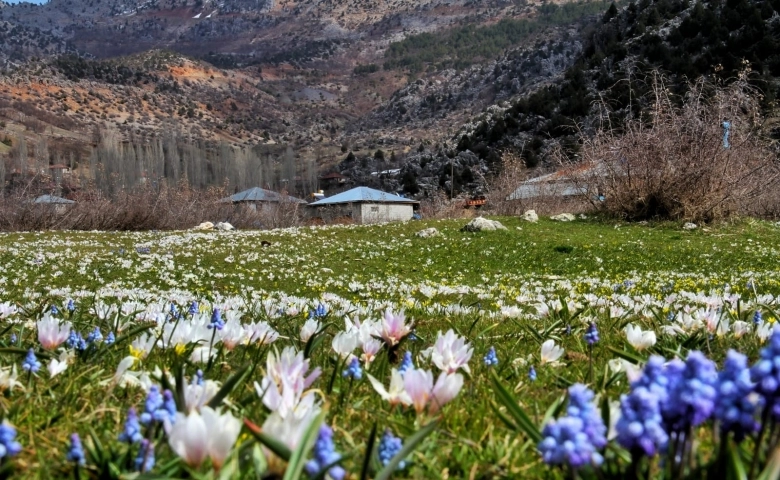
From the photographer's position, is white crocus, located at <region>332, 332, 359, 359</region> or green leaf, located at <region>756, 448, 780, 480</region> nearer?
green leaf, located at <region>756, 448, 780, 480</region>

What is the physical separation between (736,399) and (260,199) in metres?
36.9

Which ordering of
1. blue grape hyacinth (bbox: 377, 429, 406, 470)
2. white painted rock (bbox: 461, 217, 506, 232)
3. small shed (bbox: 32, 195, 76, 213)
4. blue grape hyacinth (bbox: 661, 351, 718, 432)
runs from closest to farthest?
blue grape hyacinth (bbox: 661, 351, 718, 432) < blue grape hyacinth (bbox: 377, 429, 406, 470) < white painted rock (bbox: 461, 217, 506, 232) < small shed (bbox: 32, 195, 76, 213)

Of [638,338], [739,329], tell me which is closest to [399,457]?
[638,338]

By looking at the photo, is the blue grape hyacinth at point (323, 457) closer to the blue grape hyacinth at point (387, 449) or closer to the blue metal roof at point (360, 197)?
the blue grape hyacinth at point (387, 449)

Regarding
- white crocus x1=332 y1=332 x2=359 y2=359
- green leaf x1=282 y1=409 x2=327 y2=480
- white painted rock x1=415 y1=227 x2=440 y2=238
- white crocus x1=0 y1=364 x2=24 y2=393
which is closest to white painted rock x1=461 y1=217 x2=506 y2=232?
white painted rock x1=415 y1=227 x2=440 y2=238

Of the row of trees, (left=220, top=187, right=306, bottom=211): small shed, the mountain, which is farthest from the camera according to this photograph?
the row of trees

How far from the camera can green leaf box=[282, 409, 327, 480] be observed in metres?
0.69

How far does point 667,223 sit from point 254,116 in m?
117

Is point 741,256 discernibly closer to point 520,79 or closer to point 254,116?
point 520,79

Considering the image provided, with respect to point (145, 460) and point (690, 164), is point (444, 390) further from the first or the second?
point (690, 164)

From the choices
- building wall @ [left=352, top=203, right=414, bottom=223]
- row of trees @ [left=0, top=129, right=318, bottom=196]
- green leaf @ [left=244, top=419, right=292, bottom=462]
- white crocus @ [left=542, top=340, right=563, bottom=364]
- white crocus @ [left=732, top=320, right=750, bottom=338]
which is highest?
row of trees @ [left=0, top=129, right=318, bottom=196]

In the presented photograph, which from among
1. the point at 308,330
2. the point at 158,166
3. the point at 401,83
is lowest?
the point at 308,330

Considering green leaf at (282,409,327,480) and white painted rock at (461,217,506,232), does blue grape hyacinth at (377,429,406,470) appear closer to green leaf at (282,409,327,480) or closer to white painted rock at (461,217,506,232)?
green leaf at (282,409,327,480)

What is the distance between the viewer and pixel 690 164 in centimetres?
1496
